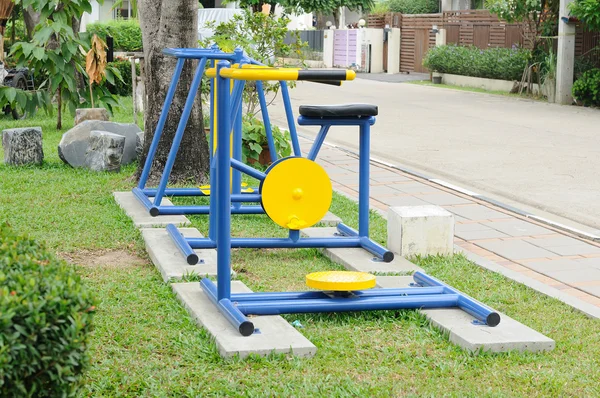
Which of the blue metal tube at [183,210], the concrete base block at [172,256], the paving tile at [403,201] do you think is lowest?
the paving tile at [403,201]

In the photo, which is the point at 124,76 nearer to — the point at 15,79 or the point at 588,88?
the point at 15,79

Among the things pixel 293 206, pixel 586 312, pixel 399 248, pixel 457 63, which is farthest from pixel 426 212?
pixel 457 63

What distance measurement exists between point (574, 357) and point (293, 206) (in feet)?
6.64

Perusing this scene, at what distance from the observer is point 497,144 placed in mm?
12727

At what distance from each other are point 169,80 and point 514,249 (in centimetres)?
364

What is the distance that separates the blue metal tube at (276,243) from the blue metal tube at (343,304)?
1320 millimetres

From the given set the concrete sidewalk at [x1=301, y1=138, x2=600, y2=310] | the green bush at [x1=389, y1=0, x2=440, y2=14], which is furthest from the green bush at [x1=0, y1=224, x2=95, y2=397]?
the green bush at [x1=389, y1=0, x2=440, y2=14]

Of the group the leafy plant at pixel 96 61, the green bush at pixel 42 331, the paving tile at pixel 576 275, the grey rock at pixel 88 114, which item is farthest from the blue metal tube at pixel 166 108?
the leafy plant at pixel 96 61

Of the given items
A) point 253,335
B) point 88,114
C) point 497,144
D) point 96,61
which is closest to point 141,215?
point 253,335

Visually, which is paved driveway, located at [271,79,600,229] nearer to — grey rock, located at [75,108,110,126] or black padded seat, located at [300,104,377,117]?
black padded seat, located at [300,104,377,117]

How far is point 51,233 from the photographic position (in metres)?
6.78

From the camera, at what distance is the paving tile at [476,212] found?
777 cm

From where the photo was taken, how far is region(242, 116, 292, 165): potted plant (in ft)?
31.0

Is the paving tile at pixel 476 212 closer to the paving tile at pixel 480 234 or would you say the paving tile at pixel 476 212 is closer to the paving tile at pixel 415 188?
the paving tile at pixel 480 234
